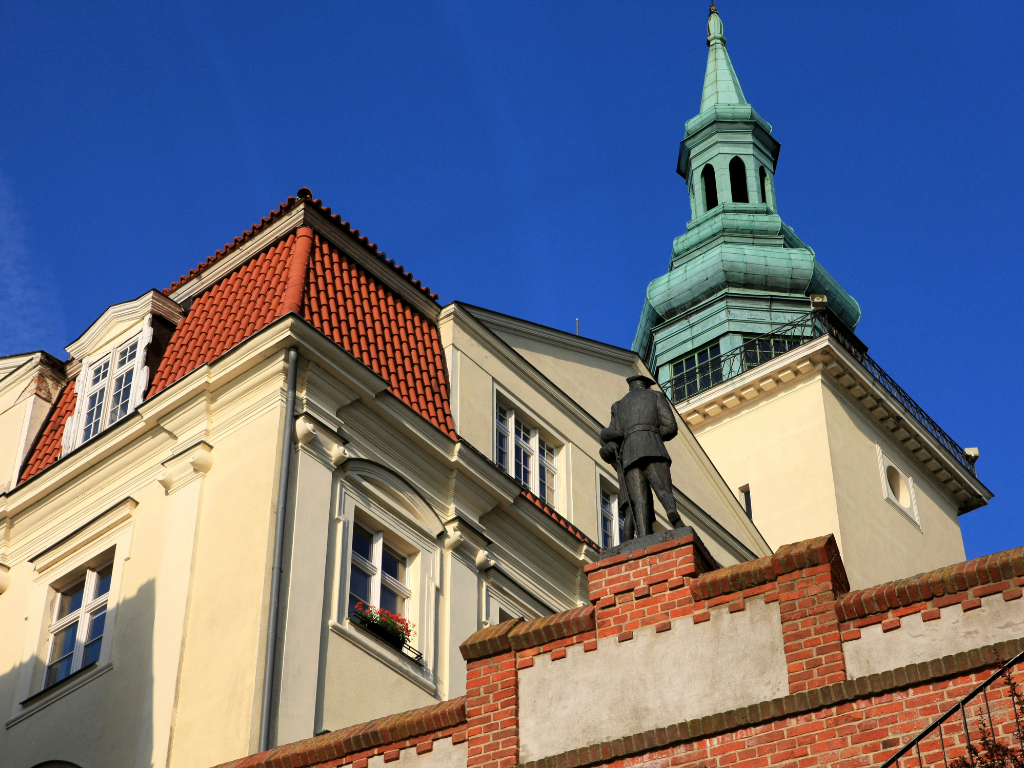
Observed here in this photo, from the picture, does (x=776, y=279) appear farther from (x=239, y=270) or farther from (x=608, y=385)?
(x=239, y=270)

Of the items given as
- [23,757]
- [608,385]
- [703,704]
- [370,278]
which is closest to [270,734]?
[23,757]

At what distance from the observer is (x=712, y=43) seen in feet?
186

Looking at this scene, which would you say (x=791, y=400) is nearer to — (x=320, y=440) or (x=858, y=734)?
(x=320, y=440)

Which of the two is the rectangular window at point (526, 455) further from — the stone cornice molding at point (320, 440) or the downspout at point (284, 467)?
the downspout at point (284, 467)

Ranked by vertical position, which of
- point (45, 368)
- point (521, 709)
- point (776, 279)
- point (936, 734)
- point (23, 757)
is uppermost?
point (776, 279)

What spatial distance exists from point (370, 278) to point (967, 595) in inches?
516

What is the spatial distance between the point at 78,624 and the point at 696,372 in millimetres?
23481

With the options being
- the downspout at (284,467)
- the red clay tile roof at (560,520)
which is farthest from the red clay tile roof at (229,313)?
the red clay tile roof at (560,520)

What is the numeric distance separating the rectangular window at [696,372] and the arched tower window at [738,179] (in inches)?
333

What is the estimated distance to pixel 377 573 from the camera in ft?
64.0

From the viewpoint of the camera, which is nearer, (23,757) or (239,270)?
(23,757)

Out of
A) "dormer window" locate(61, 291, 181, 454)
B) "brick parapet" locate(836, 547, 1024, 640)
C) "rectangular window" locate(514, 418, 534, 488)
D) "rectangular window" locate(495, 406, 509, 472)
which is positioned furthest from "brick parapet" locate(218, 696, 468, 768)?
"rectangular window" locate(514, 418, 534, 488)

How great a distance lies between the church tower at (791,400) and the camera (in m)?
35.0

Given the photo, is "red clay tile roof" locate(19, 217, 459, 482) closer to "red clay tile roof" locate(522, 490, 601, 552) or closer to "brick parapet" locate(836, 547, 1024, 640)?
"red clay tile roof" locate(522, 490, 601, 552)
